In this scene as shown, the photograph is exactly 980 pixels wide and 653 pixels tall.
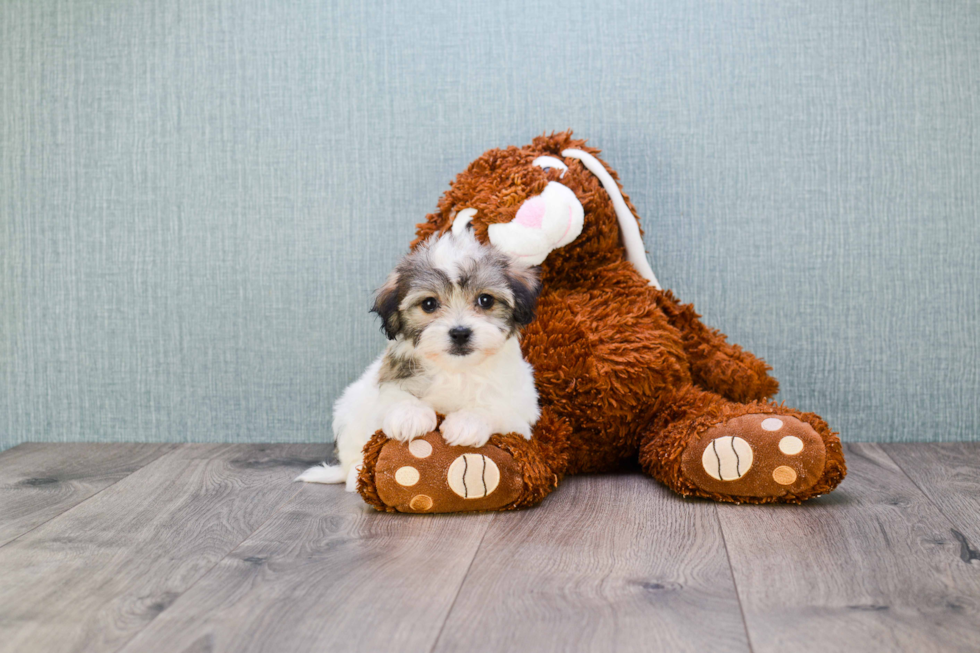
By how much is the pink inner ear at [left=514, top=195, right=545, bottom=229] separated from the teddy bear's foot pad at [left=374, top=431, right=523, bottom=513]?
56cm

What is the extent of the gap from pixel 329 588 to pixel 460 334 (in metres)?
0.53

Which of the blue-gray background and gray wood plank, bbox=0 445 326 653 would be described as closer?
gray wood plank, bbox=0 445 326 653

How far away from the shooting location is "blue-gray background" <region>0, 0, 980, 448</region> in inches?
92.0

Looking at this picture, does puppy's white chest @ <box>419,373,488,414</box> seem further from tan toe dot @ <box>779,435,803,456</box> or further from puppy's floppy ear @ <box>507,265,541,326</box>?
tan toe dot @ <box>779,435,803,456</box>

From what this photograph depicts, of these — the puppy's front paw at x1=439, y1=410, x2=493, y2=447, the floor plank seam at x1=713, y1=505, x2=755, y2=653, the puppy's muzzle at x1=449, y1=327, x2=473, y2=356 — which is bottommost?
the floor plank seam at x1=713, y1=505, x2=755, y2=653

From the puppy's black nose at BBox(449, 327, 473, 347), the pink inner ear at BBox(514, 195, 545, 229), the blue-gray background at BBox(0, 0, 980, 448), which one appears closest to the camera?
the puppy's black nose at BBox(449, 327, 473, 347)

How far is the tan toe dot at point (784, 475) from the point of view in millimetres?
1679

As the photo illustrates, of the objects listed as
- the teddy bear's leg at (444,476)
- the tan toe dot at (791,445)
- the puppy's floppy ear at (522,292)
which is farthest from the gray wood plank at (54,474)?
the tan toe dot at (791,445)

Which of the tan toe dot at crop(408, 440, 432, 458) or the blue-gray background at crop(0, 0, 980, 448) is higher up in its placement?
the blue-gray background at crop(0, 0, 980, 448)

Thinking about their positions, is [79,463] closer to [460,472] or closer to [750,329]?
[460,472]

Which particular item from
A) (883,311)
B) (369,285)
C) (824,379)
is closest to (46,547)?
(369,285)

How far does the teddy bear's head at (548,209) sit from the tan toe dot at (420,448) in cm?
52

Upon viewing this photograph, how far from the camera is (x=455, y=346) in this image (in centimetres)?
160

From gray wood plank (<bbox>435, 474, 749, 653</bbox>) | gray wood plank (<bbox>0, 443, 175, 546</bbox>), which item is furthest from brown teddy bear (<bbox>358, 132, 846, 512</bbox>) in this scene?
gray wood plank (<bbox>0, 443, 175, 546</bbox>)
